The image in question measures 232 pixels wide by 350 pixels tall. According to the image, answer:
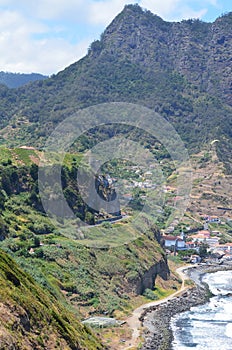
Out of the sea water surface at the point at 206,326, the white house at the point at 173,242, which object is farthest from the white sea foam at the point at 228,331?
the white house at the point at 173,242

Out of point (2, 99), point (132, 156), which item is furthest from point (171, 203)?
point (2, 99)

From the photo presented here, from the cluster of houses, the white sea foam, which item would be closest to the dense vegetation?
the cluster of houses

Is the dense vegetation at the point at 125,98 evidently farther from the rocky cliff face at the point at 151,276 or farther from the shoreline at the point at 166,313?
the shoreline at the point at 166,313

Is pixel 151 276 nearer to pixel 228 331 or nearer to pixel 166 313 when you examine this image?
pixel 166 313

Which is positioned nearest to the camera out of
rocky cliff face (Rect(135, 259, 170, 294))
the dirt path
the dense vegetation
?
the dirt path

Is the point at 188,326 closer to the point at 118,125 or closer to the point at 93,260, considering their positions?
the point at 93,260

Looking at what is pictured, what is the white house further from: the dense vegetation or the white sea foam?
the white sea foam
